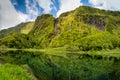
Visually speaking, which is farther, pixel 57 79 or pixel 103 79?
pixel 103 79

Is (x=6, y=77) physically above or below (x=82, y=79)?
above

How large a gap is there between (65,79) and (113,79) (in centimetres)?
1296

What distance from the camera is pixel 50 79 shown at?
57531mm

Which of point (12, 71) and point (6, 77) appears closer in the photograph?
point (6, 77)

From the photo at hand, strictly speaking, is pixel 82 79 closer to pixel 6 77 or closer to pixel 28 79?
pixel 28 79

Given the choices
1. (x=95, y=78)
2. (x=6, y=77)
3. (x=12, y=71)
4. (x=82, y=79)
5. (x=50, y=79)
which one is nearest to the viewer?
(x=6, y=77)

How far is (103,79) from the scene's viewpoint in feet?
211

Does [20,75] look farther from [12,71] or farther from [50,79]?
[50,79]

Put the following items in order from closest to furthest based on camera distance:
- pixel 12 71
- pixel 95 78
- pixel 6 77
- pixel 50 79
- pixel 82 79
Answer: pixel 6 77 → pixel 12 71 → pixel 50 79 → pixel 82 79 → pixel 95 78

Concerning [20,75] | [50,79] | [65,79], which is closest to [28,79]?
[20,75]

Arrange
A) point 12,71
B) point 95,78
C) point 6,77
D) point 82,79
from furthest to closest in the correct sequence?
point 95,78, point 82,79, point 12,71, point 6,77

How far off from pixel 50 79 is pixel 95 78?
15383 mm

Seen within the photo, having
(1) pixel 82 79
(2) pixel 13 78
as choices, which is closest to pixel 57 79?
(1) pixel 82 79

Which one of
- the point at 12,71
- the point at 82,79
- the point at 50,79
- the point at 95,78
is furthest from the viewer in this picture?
the point at 95,78
